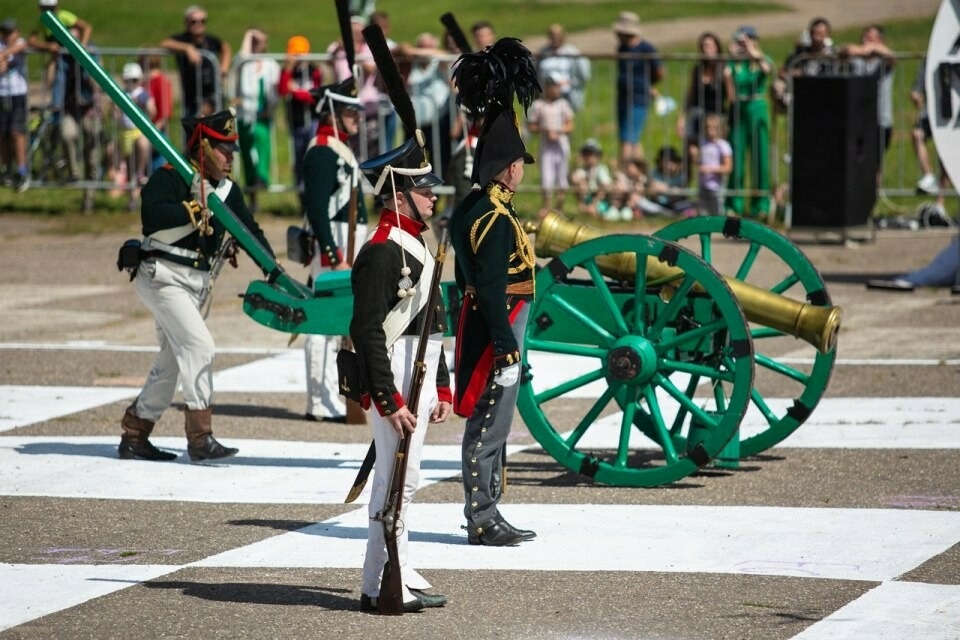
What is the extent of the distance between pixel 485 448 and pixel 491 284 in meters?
0.74

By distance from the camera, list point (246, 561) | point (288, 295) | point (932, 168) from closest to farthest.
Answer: point (246, 561)
point (288, 295)
point (932, 168)

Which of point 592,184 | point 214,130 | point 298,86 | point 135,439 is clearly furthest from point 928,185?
point 135,439

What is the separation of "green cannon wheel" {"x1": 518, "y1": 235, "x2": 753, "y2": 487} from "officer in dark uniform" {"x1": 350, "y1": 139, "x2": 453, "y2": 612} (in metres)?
1.87

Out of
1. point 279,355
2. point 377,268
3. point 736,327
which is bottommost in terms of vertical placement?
point 279,355

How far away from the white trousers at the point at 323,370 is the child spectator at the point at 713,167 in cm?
787

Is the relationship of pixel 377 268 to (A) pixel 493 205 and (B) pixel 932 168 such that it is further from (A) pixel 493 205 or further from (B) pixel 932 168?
(B) pixel 932 168

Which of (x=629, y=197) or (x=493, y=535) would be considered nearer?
(x=493, y=535)

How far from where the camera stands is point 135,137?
1877cm

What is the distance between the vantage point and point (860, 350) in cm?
1227

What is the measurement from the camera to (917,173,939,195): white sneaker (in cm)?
1789

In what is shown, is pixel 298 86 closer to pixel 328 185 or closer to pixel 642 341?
pixel 328 185

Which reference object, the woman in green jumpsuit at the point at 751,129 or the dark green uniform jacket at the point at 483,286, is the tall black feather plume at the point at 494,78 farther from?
the woman in green jumpsuit at the point at 751,129

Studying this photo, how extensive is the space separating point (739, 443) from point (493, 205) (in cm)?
230

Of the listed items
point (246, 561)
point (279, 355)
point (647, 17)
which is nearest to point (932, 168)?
point (279, 355)
